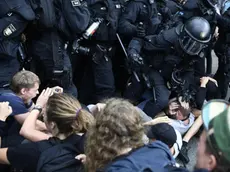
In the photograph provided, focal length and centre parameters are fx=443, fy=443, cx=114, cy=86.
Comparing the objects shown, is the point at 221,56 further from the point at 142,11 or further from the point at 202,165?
the point at 202,165

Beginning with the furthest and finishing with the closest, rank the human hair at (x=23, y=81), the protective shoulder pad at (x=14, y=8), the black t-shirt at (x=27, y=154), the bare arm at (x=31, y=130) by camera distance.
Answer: the protective shoulder pad at (x=14, y=8)
the human hair at (x=23, y=81)
the bare arm at (x=31, y=130)
the black t-shirt at (x=27, y=154)

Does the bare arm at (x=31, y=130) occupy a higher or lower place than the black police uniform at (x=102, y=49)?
higher

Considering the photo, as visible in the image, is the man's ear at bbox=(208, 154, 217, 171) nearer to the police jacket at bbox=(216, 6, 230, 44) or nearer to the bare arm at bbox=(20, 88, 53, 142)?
the bare arm at bbox=(20, 88, 53, 142)

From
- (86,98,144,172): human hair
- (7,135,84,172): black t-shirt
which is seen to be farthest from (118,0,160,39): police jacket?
(86,98,144,172): human hair

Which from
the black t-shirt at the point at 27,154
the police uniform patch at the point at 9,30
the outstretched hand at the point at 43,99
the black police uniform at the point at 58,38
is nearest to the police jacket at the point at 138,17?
the black police uniform at the point at 58,38

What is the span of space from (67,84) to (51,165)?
7.27 ft

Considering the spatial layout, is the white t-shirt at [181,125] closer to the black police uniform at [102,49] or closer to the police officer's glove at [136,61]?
the police officer's glove at [136,61]

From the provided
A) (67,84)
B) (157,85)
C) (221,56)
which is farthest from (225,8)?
(67,84)

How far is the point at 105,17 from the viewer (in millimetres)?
4754

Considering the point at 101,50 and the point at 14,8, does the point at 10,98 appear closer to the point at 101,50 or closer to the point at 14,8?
the point at 14,8

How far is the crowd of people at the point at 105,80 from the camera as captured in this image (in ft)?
6.89

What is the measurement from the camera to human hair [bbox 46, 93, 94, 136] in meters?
2.40

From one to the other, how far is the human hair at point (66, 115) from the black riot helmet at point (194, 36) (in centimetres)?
206

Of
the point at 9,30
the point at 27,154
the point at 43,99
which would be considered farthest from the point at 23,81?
the point at 27,154
